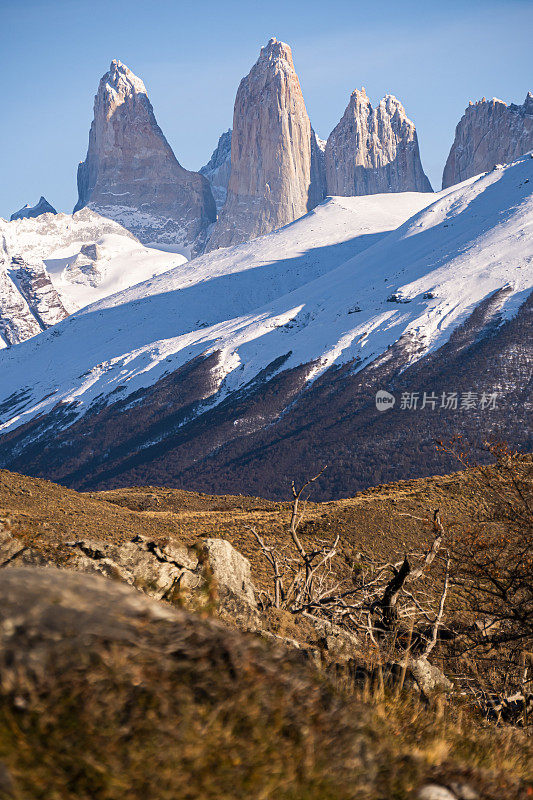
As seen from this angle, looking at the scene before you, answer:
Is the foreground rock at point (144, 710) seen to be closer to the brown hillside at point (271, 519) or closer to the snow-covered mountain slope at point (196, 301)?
the brown hillside at point (271, 519)

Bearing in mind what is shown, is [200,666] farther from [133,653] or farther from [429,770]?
[429,770]

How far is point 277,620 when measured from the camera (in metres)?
8.48

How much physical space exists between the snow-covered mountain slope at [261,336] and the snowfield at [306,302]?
1.20 ft

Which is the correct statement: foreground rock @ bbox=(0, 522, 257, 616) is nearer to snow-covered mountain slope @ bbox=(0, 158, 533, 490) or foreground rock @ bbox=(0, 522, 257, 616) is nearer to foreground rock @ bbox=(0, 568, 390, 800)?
foreground rock @ bbox=(0, 568, 390, 800)

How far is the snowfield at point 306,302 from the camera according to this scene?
83.2 metres

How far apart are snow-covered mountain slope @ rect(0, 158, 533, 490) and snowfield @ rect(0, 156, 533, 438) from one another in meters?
0.37

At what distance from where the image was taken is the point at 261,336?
323 feet

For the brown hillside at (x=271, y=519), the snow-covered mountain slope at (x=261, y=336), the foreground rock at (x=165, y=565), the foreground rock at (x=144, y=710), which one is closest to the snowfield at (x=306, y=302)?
the snow-covered mountain slope at (x=261, y=336)

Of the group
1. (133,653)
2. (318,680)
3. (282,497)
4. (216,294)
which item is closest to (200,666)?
(133,653)

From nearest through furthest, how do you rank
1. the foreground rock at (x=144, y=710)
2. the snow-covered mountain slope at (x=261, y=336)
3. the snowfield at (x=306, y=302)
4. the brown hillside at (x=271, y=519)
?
the foreground rock at (x=144, y=710), the brown hillside at (x=271, y=519), the snow-covered mountain slope at (x=261, y=336), the snowfield at (x=306, y=302)

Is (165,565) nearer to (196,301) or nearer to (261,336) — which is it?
(261,336)

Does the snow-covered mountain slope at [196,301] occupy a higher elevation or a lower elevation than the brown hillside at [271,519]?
higher

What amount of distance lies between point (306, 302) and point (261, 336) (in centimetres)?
1353

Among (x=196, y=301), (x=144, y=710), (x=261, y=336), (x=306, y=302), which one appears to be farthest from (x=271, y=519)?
(x=196, y=301)
